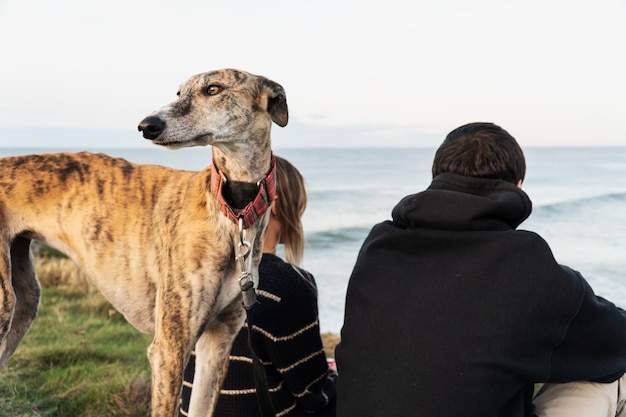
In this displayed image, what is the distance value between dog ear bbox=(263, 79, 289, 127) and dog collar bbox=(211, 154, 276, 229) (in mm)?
197

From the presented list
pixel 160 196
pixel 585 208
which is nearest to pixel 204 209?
pixel 160 196

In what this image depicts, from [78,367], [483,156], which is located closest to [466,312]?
[483,156]

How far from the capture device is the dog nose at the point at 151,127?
7.71ft

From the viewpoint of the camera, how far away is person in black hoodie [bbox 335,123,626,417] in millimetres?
2035

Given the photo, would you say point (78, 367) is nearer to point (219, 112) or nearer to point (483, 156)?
point (219, 112)

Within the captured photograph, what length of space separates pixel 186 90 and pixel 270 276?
94 cm

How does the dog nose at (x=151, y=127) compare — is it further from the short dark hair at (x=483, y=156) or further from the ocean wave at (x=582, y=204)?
the ocean wave at (x=582, y=204)

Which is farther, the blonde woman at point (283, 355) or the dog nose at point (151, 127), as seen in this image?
the blonde woman at point (283, 355)

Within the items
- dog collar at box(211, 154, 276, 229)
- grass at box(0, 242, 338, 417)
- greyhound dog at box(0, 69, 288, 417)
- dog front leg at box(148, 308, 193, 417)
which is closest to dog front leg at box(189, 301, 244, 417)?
greyhound dog at box(0, 69, 288, 417)

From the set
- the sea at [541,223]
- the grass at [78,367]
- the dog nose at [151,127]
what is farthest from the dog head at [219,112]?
the grass at [78,367]

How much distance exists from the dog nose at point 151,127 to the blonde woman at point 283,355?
0.94 meters

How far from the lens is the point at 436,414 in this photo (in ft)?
6.91

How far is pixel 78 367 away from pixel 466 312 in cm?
371

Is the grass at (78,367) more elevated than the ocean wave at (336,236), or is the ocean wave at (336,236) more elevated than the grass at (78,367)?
the grass at (78,367)
